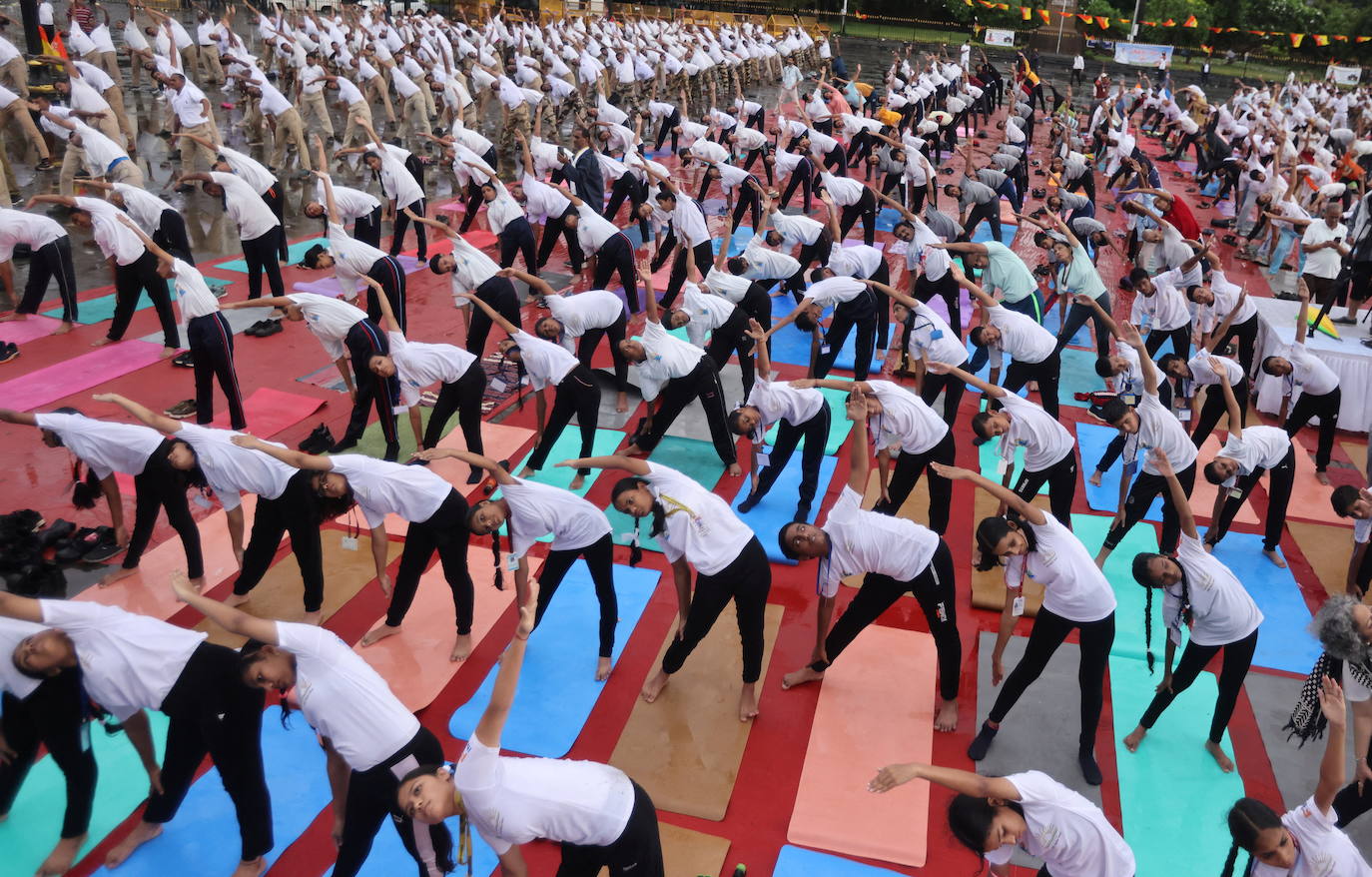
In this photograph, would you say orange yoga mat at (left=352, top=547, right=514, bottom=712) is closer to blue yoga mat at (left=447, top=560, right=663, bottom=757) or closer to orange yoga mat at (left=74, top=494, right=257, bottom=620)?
blue yoga mat at (left=447, top=560, right=663, bottom=757)

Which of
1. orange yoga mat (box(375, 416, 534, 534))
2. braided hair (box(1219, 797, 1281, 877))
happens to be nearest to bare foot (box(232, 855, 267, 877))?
orange yoga mat (box(375, 416, 534, 534))

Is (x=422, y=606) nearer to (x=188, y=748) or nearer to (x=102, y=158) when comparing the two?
(x=188, y=748)

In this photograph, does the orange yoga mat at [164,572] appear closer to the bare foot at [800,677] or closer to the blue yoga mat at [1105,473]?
the bare foot at [800,677]

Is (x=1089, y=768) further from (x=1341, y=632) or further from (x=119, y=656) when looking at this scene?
(x=119, y=656)

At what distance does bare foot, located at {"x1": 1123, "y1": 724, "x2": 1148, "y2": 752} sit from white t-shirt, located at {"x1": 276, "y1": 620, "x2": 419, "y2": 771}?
151 inches

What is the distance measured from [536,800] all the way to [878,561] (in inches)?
90.4

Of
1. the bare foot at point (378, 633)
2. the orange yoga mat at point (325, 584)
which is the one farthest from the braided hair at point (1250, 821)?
the orange yoga mat at point (325, 584)

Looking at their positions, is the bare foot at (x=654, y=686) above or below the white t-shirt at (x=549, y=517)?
below

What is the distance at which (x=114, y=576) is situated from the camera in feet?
19.4

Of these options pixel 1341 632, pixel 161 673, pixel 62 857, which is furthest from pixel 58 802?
pixel 1341 632

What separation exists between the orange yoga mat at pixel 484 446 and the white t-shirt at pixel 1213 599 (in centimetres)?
486

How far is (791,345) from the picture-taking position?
33.6ft

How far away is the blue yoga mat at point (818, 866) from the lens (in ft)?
14.1

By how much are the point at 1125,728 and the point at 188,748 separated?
190 inches
